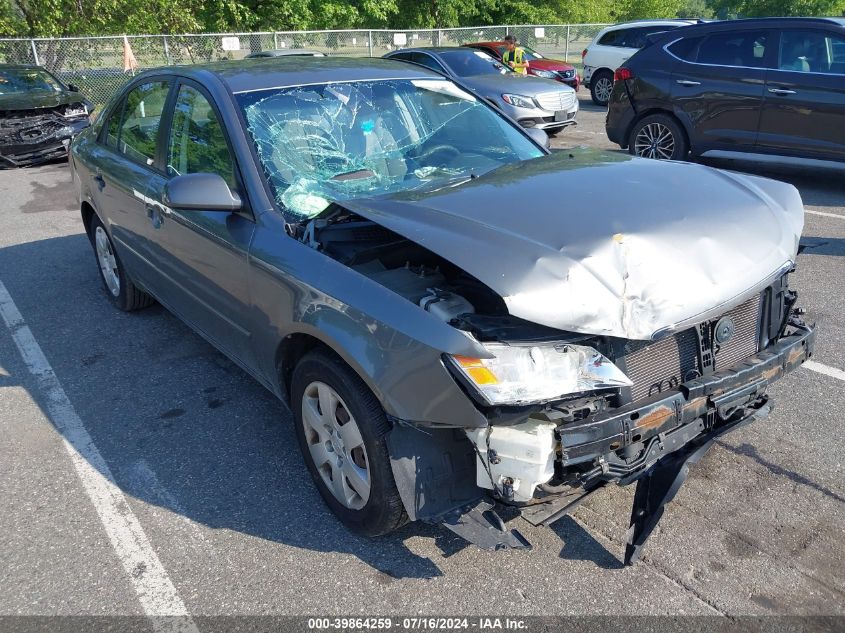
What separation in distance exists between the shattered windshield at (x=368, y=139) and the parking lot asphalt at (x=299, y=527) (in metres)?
1.31

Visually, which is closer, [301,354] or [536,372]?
[536,372]

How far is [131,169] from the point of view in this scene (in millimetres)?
4480

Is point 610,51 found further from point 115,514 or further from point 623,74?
point 115,514

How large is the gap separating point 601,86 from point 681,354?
15700mm

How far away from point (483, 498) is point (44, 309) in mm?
4510

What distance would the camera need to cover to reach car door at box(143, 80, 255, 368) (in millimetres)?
3355

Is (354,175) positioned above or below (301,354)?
above

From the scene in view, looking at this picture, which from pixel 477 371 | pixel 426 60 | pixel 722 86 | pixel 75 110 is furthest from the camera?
pixel 426 60

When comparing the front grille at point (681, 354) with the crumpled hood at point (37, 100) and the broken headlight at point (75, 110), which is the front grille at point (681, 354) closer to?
the crumpled hood at point (37, 100)

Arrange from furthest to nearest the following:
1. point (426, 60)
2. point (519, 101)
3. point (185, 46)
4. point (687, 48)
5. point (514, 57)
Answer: point (185, 46), point (514, 57), point (426, 60), point (519, 101), point (687, 48)

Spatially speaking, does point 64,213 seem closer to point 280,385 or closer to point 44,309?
point 44,309

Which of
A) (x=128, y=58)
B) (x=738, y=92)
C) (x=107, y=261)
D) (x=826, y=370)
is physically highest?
(x=128, y=58)

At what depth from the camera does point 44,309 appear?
566 centimetres

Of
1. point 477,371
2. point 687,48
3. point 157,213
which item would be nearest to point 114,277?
point 157,213
